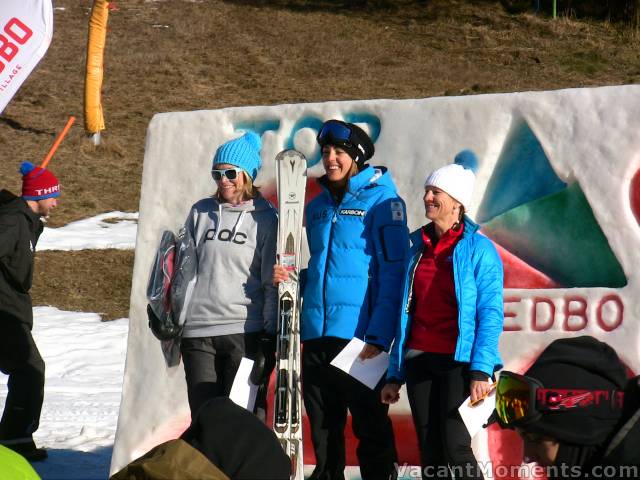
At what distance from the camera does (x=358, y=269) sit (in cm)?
474

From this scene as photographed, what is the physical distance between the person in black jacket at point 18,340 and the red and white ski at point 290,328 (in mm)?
2052

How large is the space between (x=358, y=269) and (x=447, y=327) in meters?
0.52

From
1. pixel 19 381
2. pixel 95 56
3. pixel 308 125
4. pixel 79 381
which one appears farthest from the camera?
pixel 95 56

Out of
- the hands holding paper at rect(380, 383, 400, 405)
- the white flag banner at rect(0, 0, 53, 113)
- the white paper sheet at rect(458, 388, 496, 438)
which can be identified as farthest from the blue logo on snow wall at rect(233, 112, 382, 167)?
the white flag banner at rect(0, 0, 53, 113)

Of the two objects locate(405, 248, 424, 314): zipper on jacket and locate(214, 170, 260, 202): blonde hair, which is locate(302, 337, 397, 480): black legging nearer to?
locate(405, 248, 424, 314): zipper on jacket

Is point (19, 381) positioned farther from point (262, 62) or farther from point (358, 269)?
point (262, 62)

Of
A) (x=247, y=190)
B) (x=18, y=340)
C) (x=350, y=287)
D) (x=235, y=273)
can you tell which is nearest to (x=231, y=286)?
(x=235, y=273)

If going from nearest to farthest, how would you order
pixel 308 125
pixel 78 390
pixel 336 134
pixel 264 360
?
pixel 336 134, pixel 264 360, pixel 308 125, pixel 78 390

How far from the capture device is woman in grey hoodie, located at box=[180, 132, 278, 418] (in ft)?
16.1

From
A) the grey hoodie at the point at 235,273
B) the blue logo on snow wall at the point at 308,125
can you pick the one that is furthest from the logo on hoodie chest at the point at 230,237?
the blue logo on snow wall at the point at 308,125

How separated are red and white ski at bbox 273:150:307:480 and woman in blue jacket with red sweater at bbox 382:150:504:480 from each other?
1.67 ft

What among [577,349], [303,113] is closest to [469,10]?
[303,113]

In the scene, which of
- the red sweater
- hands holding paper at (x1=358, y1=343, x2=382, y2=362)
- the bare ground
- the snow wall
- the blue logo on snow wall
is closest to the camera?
the red sweater

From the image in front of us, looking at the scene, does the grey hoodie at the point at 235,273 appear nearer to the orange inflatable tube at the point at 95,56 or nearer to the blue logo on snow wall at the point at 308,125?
the blue logo on snow wall at the point at 308,125
